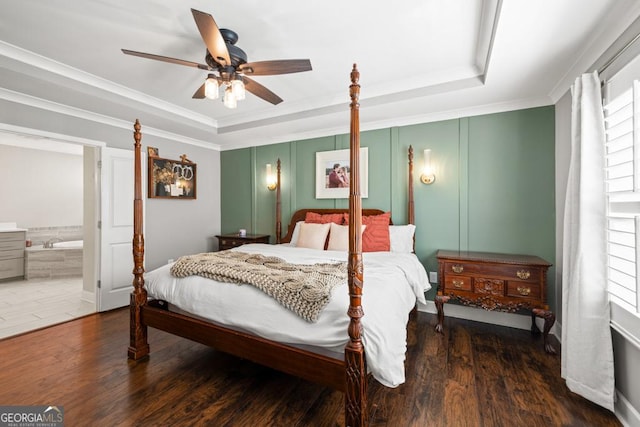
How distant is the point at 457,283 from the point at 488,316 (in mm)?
706

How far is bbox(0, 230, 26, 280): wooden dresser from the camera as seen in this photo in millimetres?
4883

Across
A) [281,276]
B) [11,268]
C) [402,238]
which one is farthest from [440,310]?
[11,268]

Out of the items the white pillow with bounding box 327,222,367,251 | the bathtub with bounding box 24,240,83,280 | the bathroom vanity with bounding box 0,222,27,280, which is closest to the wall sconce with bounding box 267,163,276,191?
the white pillow with bounding box 327,222,367,251

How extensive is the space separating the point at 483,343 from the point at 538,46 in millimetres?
2444

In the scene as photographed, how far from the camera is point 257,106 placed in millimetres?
3688

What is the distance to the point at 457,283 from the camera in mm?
2834

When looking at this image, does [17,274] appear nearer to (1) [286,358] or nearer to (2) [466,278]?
(1) [286,358]

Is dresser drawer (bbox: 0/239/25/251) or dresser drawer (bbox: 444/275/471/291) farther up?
dresser drawer (bbox: 0/239/25/251)

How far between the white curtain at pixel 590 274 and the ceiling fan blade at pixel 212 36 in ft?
7.70

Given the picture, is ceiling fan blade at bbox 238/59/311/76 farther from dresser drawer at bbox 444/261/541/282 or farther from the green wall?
dresser drawer at bbox 444/261/541/282

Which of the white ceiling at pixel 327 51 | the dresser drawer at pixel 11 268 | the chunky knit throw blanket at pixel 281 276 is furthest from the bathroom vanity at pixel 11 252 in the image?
the chunky knit throw blanket at pixel 281 276

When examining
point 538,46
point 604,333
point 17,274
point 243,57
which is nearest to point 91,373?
point 243,57

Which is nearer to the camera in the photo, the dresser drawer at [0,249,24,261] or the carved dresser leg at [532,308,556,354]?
the carved dresser leg at [532,308,556,354]

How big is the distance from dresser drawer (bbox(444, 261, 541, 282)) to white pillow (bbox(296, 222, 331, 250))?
136 centimetres
